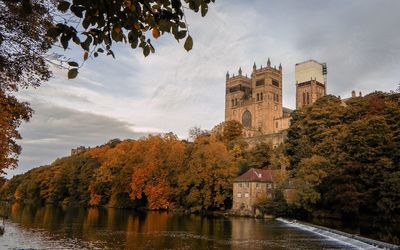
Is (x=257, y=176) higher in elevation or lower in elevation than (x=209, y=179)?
higher

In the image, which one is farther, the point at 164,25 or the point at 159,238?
the point at 159,238

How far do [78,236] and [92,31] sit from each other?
82.9 ft

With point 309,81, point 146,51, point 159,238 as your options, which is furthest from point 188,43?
point 309,81

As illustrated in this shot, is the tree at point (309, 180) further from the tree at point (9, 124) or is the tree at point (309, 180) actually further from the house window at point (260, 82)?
the house window at point (260, 82)

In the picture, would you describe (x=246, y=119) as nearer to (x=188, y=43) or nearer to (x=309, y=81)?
(x=309, y=81)

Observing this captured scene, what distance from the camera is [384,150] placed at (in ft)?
142

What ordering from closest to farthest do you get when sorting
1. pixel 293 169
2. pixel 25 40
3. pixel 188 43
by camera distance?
pixel 188 43 → pixel 25 40 → pixel 293 169

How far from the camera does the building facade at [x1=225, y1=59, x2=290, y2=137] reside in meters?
125

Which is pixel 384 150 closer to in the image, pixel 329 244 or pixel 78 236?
pixel 329 244

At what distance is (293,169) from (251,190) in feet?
20.0

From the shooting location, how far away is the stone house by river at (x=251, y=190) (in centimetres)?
5009

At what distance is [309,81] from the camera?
144 m

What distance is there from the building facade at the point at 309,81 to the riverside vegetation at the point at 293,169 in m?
70.0

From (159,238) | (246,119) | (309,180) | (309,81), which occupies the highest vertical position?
(309,81)
